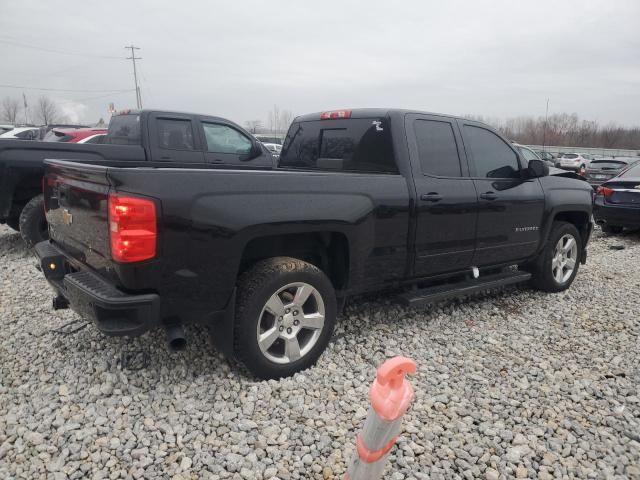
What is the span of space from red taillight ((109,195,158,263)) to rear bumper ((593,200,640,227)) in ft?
29.2

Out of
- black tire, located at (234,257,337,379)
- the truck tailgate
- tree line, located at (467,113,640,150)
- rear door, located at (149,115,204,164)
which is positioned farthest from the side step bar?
tree line, located at (467,113,640,150)

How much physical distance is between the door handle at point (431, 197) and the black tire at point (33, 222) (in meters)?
4.54

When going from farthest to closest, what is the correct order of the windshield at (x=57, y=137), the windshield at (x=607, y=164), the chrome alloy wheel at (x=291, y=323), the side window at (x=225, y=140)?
the windshield at (x=607, y=164) < the windshield at (x=57, y=137) < the side window at (x=225, y=140) < the chrome alloy wheel at (x=291, y=323)

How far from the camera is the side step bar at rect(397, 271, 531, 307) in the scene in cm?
392

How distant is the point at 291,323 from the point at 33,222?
13.7 ft

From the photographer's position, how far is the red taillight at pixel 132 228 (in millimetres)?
2549

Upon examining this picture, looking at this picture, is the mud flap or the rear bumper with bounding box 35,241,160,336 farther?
the mud flap

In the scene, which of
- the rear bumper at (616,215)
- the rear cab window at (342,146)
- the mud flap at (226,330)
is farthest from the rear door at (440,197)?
the rear bumper at (616,215)

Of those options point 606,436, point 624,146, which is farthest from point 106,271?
point 624,146

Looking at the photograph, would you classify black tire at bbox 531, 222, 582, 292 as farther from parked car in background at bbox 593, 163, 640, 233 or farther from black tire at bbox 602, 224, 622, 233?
black tire at bbox 602, 224, 622, 233

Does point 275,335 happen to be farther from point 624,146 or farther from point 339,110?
point 624,146

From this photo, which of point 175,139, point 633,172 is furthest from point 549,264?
point 633,172

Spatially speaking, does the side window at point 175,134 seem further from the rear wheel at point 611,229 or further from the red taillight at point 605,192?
the rear wheel at point 611,229

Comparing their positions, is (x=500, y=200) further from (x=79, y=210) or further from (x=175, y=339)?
(x=79, y=210)
